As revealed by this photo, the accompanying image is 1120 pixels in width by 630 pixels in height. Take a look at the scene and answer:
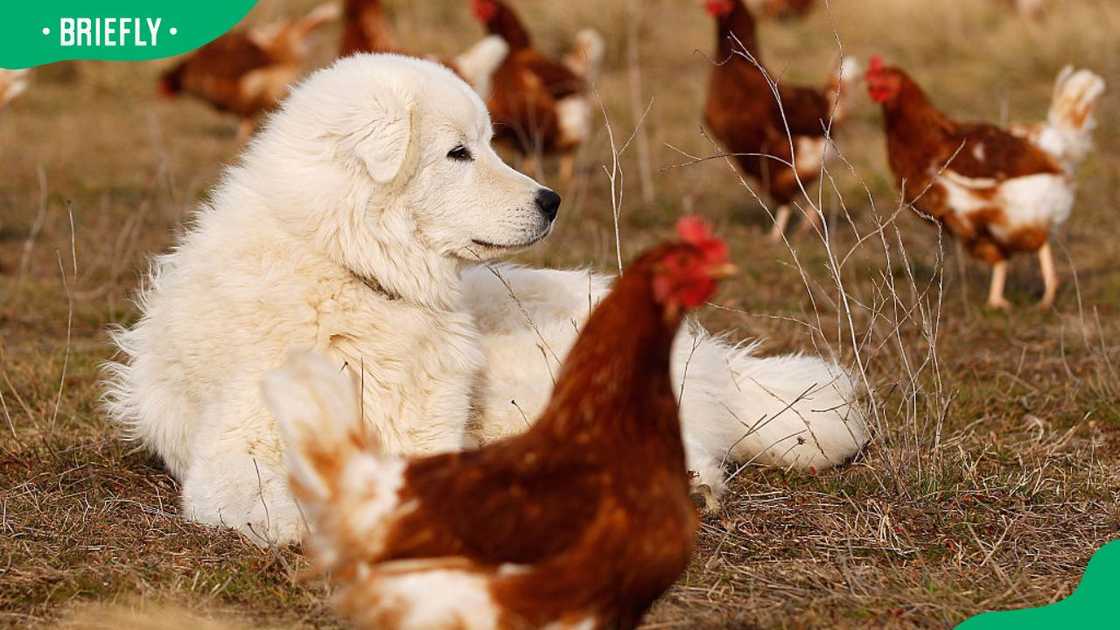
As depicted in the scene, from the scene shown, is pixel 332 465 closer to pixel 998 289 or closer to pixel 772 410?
pixel 772 410

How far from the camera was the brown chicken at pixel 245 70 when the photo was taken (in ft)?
48.3

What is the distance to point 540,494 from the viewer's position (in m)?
3.05

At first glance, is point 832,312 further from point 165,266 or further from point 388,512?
point 388,512

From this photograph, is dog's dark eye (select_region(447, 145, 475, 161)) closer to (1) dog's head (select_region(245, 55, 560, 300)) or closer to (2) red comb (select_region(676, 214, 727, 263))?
Result: (1) dog's head (select_region(245, 55, 560, 300))

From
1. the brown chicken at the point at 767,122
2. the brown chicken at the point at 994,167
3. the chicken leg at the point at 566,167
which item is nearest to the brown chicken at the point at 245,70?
the chicken leg at the point at 566,167

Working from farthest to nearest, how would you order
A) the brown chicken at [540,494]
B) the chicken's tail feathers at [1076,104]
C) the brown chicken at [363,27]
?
the brown chicken at [363,27], the chicken's tail feathers at [1076,104], the brown chicken at [540,494]

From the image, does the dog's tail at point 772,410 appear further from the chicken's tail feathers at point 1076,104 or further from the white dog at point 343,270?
the chicken's tail feathers at point 1076,104

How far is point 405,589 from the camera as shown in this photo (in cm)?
295

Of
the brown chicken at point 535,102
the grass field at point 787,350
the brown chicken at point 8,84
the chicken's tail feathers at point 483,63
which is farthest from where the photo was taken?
the brown chicken at point 535,102

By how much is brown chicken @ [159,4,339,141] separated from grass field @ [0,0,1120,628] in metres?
0.48

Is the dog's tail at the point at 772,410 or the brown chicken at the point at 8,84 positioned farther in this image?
the brown chicken at the point at 8,84

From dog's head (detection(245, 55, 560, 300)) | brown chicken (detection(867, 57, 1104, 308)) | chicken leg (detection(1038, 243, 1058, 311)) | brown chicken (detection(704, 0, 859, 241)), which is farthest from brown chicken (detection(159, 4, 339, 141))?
dog's head (detection(245, 55, 560, 300))

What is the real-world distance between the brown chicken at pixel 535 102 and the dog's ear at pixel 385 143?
25.0ft

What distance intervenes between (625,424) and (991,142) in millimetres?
6037
